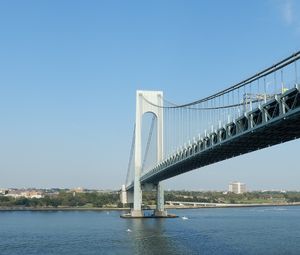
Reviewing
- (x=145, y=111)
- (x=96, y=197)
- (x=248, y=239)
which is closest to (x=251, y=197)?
(x=96, y=197)

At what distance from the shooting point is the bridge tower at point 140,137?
58750 millimetres

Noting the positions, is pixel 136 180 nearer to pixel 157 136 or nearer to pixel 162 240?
pixel 157 136

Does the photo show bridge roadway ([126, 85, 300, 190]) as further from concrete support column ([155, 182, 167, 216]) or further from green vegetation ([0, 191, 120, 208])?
green vegetation ([0, 191, 120, 208])

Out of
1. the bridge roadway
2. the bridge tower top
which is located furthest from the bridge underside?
the bridge tower top

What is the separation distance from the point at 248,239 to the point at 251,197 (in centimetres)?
13594

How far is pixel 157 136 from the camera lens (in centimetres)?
5988

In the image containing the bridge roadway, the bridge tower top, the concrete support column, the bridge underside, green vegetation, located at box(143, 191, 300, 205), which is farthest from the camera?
green vegetation, located at box(143, 191, 300, 205)

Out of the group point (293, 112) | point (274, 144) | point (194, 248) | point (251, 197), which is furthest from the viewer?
point (251, 197)

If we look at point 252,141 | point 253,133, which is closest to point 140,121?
point 252,141

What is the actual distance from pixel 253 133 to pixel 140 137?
38.1 m

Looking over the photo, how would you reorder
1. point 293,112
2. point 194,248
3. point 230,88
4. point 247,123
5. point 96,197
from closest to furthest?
point 293,112 → point 247,123 → point 230,88 → point 194,248 → point 96,197

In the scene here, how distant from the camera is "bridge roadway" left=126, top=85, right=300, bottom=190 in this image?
1898 cm

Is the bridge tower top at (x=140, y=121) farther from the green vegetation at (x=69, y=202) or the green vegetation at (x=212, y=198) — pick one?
the green vegetation at (x=69, y=202)

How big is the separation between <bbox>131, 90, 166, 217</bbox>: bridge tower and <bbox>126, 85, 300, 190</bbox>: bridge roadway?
2396 centimetres
